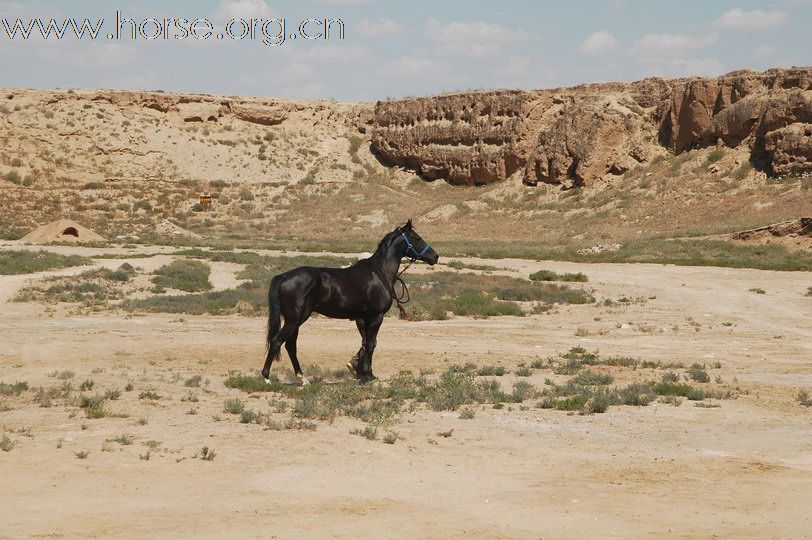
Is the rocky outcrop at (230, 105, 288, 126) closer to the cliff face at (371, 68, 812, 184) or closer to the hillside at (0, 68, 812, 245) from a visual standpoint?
the hillside at (0, 68, 812, 245)

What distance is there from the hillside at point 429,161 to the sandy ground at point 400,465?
41.0 metres

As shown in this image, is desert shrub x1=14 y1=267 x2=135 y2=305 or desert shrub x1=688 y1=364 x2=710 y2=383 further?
desert shrub x1=14 y1=267 x2=135 y2=305

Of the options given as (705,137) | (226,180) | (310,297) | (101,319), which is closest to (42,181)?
(226,180)

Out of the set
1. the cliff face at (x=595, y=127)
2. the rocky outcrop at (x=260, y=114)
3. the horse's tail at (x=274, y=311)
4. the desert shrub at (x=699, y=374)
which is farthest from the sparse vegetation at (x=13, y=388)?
the rocky outcrop at (x=260, y=114)

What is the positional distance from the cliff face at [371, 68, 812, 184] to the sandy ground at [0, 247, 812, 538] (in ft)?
151

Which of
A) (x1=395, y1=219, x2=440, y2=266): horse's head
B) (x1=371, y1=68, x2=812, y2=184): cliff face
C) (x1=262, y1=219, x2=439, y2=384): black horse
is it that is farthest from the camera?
(x1=371, y1=68, x2=812, y2=184): cliff face

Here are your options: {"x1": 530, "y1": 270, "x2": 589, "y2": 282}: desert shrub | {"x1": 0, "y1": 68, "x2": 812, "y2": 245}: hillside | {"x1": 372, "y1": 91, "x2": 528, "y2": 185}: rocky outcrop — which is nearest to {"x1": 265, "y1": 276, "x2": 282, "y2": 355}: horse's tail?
{"x1": 530, "y1": 270, "x2": 589, "y2": 282}: desert shrub

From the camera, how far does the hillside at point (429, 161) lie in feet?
195

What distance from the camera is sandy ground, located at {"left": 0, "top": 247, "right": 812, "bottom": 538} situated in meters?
8.00

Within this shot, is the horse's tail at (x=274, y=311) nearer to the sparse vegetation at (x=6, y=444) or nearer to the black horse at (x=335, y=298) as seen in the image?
the black horse at (x=335, y=298)

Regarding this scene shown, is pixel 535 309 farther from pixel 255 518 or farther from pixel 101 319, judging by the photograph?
pixel 255 518

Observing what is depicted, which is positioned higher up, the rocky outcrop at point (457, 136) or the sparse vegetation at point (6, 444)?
the rocky outcrop at point (457, 136)

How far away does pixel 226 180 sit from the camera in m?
79.1

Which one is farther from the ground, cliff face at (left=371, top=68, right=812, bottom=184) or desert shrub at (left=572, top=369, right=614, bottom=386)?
cliff face at (left=371, top=68, right=812, bottom=184)
